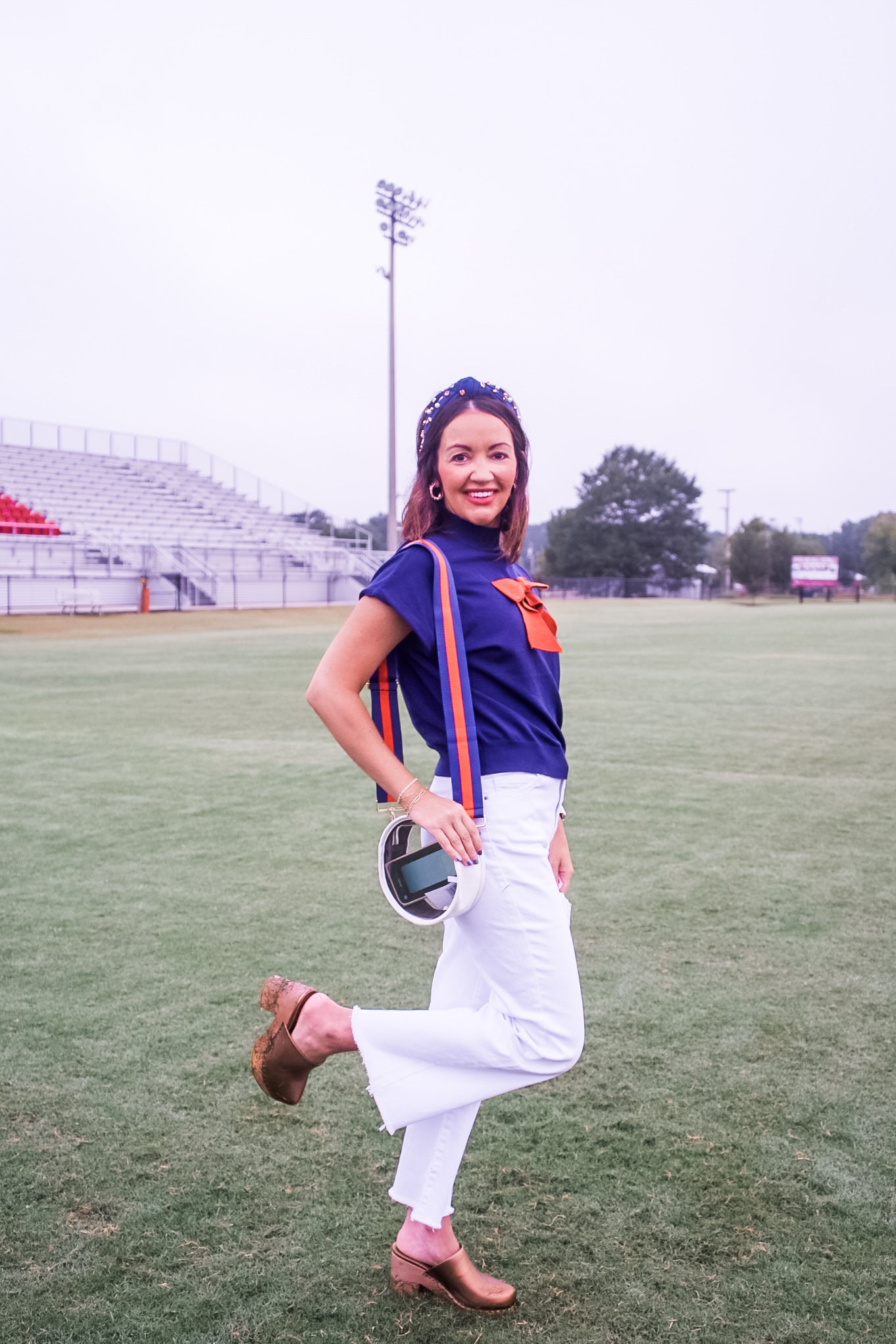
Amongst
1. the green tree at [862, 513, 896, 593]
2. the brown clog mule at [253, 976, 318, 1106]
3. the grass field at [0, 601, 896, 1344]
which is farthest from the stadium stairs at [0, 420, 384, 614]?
the green tree at [862, 513, 896, 593]

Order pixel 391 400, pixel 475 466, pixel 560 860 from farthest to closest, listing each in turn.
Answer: pixel 391 400
pixel 560 860
pixel 475 466

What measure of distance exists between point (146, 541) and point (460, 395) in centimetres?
4233

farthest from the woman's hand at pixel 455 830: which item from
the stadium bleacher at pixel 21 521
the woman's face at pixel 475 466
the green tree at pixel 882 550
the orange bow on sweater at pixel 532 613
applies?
the green tree at pixel 882 550

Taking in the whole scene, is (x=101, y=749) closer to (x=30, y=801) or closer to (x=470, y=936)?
(x=30, y=801)

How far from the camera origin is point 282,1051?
250 cm

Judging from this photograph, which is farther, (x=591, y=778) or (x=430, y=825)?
(x=591, y=778)

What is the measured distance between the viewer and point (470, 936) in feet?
7.58

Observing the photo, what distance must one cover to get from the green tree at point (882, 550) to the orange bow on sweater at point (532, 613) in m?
85.5

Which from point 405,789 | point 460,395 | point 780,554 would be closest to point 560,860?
point 405,789

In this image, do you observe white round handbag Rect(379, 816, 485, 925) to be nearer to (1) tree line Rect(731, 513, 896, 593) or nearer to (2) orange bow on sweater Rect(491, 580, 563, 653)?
(2) orange bow on sweater Rect(491, 580, 563, 653)

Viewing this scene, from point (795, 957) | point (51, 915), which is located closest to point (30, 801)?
point (51, 915)

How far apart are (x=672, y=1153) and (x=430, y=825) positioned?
150 centimetres

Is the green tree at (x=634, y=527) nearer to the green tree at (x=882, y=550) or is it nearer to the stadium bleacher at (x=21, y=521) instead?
the green tree at (x=882, y=550)

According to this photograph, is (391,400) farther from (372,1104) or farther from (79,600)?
(372,1104)
